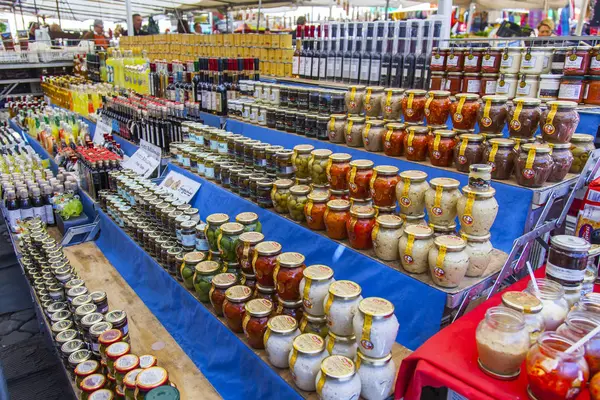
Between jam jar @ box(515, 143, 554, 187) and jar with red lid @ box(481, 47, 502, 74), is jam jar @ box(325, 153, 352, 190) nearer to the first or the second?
jam jar @ box(515, 143, 554, 187)

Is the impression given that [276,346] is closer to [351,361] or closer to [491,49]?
[351,361]

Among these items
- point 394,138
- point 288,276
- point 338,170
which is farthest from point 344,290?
point 394,138

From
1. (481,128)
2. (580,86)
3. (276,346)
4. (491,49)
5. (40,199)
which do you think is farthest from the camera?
(40,199)

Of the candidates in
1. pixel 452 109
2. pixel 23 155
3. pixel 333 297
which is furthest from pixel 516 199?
pixel 23 155

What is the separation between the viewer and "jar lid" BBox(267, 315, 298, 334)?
4.43 ft

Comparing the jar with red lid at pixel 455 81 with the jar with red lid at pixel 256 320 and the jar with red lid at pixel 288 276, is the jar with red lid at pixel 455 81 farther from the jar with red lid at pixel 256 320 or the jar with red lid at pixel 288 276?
the jar with red lid at pixel 256 320

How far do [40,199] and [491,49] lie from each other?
3241 millimetres

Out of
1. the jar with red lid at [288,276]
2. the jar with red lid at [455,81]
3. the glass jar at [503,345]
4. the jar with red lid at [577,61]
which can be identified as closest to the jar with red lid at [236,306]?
the jar with red lid at [288,276]

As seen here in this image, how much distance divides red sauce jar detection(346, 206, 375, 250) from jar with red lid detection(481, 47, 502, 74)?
1.28 metres

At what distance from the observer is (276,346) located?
1.36m

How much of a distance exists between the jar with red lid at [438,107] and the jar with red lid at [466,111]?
0.05 meters

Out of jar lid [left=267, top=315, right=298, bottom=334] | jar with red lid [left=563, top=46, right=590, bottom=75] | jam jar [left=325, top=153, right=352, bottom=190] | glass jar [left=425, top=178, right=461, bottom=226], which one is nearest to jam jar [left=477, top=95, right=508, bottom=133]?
glass jar [left=425, top=178, right=461, bottom=226]

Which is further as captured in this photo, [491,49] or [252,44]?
[252,44]

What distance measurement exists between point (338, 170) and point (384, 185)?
0.85ft
